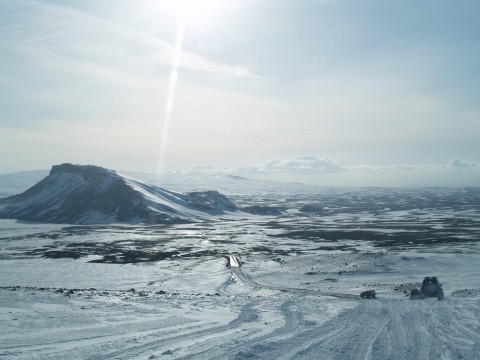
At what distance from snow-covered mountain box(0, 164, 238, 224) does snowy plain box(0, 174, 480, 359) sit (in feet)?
89.8

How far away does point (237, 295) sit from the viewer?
3394 centimetres

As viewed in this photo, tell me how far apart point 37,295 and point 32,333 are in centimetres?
1280

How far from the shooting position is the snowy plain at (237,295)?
16844 millimetres

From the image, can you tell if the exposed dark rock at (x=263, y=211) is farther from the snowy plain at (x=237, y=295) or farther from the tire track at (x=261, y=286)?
the tire track at (x=261, y=286)

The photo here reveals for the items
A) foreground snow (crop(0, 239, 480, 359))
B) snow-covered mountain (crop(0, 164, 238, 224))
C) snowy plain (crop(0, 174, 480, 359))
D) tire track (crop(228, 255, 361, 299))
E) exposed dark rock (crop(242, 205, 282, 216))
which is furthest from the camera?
exposed dark rock (crop(242, 205, 282, 216))

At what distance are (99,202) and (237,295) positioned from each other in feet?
349

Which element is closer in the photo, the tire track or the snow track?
the snow track

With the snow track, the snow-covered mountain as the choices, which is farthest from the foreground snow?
the snow-covered mountain

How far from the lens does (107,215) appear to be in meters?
124

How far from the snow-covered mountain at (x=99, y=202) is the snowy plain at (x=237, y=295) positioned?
2737 centimetres

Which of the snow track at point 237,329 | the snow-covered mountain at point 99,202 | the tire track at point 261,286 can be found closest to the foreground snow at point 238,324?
the snow track at point 237,329

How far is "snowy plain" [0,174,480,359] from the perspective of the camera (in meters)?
16.8

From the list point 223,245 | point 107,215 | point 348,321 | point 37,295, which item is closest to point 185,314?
point 348,321

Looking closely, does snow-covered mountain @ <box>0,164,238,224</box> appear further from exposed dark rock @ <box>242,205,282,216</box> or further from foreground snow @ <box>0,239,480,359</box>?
foreground snow @ <box>0,239,480,359</box>
